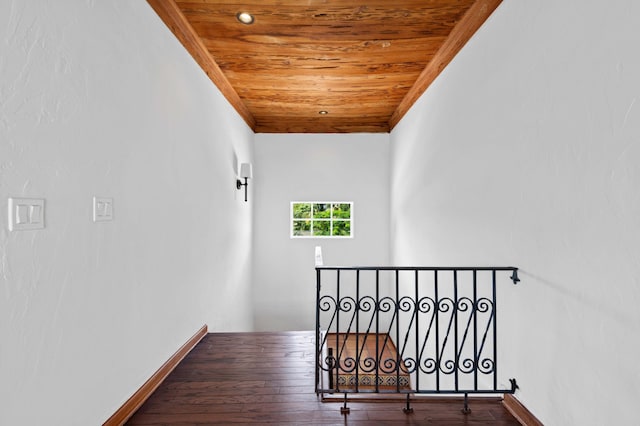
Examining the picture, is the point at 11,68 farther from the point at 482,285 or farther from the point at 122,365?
the point at 482,285

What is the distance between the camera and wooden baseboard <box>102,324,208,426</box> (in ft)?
5.81

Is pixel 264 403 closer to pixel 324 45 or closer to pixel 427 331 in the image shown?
pixel 427 331

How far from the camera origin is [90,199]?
1.57m

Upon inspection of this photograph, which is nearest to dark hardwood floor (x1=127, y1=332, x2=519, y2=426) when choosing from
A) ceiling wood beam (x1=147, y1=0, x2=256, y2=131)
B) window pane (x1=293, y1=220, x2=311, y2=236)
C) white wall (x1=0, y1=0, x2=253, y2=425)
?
white wall (x1=0, y1=0, x2=253, y2=425)

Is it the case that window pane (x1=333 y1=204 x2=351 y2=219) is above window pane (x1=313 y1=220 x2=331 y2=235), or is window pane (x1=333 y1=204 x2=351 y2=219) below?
above

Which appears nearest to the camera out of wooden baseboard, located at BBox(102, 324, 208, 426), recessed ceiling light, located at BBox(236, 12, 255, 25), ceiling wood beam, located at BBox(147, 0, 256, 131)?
wooden baseboard, located at BBox(102, 324, 208, 426)

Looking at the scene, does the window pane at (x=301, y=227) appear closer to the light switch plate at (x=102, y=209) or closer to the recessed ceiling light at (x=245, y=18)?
the recessed ceiling light at (x=245, y=18)

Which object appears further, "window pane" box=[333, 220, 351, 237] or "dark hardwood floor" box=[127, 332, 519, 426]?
"window pane" box=[333, 220, 351, 237]

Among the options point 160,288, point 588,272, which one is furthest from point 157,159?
point 588,272

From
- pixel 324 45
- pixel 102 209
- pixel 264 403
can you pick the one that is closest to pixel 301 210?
pixel 324 45

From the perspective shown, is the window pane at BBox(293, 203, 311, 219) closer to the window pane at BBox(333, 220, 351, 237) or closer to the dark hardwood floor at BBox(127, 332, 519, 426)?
the window pane at BBox(333, 220, 351, 237)

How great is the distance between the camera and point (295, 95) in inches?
155

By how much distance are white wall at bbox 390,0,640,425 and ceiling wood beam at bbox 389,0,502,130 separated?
0.26 ft

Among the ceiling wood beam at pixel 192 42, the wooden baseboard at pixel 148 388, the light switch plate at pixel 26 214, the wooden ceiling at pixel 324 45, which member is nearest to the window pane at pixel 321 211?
the wooden ceiling at pixel 324 45
